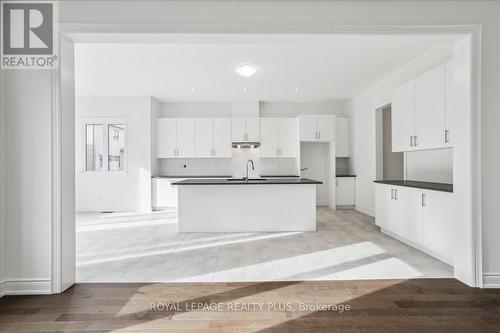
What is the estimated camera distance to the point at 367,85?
6.16 m

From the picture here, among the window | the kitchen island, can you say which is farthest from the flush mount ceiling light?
the window

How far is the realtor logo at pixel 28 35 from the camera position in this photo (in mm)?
2482

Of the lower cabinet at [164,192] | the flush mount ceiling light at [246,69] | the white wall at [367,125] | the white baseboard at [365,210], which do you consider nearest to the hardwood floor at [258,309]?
the white wall at [367,125]

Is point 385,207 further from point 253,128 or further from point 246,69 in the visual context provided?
point 253,128

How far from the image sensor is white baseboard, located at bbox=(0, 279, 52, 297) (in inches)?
98.3

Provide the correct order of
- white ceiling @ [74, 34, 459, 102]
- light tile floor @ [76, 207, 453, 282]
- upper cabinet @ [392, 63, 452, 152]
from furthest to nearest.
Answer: upper cabinet @ [392, 63, 452, 152] < light tile floor @ [76, 207, 453, 282] < white ceiling @ [74, 34, 459, 102]

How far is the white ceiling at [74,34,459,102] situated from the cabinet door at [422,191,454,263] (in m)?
1.70

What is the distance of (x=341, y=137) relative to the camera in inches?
290

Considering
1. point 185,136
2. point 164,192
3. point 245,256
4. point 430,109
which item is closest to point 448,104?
point 430,109

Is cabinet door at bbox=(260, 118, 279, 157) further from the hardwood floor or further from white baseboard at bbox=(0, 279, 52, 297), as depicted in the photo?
white baseboard at bbox=(0, 279, 52, 297)

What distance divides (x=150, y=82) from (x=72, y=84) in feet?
10.9

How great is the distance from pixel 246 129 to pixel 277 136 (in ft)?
2.74

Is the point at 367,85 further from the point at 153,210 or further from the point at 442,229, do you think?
the point at 153,210

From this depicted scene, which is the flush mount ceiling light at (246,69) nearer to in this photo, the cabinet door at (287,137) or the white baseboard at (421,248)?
the cabinet door at (287,137)
